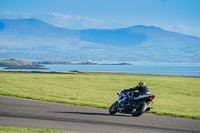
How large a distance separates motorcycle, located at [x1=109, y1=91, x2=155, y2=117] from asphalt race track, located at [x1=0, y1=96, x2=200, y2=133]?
0.35 meters

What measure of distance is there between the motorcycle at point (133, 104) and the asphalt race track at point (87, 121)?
1.14ft

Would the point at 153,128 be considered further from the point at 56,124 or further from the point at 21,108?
the point at 21,108

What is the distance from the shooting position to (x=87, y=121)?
15984mm

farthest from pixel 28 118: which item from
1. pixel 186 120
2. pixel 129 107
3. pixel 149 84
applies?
pixel 149 84

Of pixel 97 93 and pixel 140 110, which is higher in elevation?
pixel 140 110

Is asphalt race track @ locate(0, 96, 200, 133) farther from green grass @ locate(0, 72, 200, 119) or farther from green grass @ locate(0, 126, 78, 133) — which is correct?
green grass @ locate(0, 72, 200, 119)

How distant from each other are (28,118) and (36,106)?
414 cm

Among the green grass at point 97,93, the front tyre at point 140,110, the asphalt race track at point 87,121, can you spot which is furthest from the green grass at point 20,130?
the green grass at point 97,93

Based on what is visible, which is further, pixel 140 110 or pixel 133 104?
pixel 133 104

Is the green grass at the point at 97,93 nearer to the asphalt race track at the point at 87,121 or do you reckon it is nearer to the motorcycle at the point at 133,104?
the motorcycle at the point at 133,104

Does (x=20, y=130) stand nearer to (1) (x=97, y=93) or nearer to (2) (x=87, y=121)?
(2) (x=87, y=121)

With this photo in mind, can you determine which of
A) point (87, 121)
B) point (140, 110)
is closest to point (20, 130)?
point (87, 121)

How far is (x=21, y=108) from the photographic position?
19.5 meters

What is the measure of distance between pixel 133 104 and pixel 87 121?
2.99m
